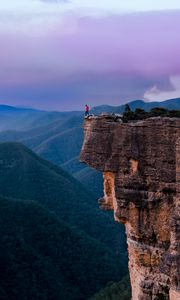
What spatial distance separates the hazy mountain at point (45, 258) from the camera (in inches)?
4021

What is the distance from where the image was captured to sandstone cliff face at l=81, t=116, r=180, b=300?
22.8 m

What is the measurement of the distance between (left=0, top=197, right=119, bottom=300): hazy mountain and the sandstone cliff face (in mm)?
74372

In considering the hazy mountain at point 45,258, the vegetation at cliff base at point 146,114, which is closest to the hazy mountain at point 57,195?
the hazy mountain at point 45,258

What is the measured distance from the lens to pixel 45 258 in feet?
378

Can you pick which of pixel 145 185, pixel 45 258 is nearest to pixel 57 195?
pixel 45 258

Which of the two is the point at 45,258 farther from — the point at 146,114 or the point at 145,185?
the point at 145,185

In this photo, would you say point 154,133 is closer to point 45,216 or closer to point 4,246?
point 4,246

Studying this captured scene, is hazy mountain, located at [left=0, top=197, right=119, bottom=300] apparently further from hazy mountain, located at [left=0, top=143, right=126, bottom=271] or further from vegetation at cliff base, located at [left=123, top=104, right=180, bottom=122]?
vegetation at cliff base, located at [left=123, top=104, right=180, bottom=122]

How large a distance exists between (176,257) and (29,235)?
10010 cm

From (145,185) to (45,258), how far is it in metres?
94.1

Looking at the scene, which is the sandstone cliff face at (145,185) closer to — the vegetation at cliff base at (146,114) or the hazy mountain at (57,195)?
the vegetation at cliff base at (146,114)

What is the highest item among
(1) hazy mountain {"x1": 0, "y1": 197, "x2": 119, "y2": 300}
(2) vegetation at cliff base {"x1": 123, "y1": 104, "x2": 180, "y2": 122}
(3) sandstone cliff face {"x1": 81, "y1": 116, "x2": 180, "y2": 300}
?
(2) vegetation at cliff base {"x1": 123, "y1": 104, "x2": 180, "y2": 122}

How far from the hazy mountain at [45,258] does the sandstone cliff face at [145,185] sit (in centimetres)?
7437

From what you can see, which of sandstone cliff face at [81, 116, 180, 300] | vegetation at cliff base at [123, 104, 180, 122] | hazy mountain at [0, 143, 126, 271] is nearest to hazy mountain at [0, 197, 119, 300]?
hazy mountain at [0, 143, 126, 271]
